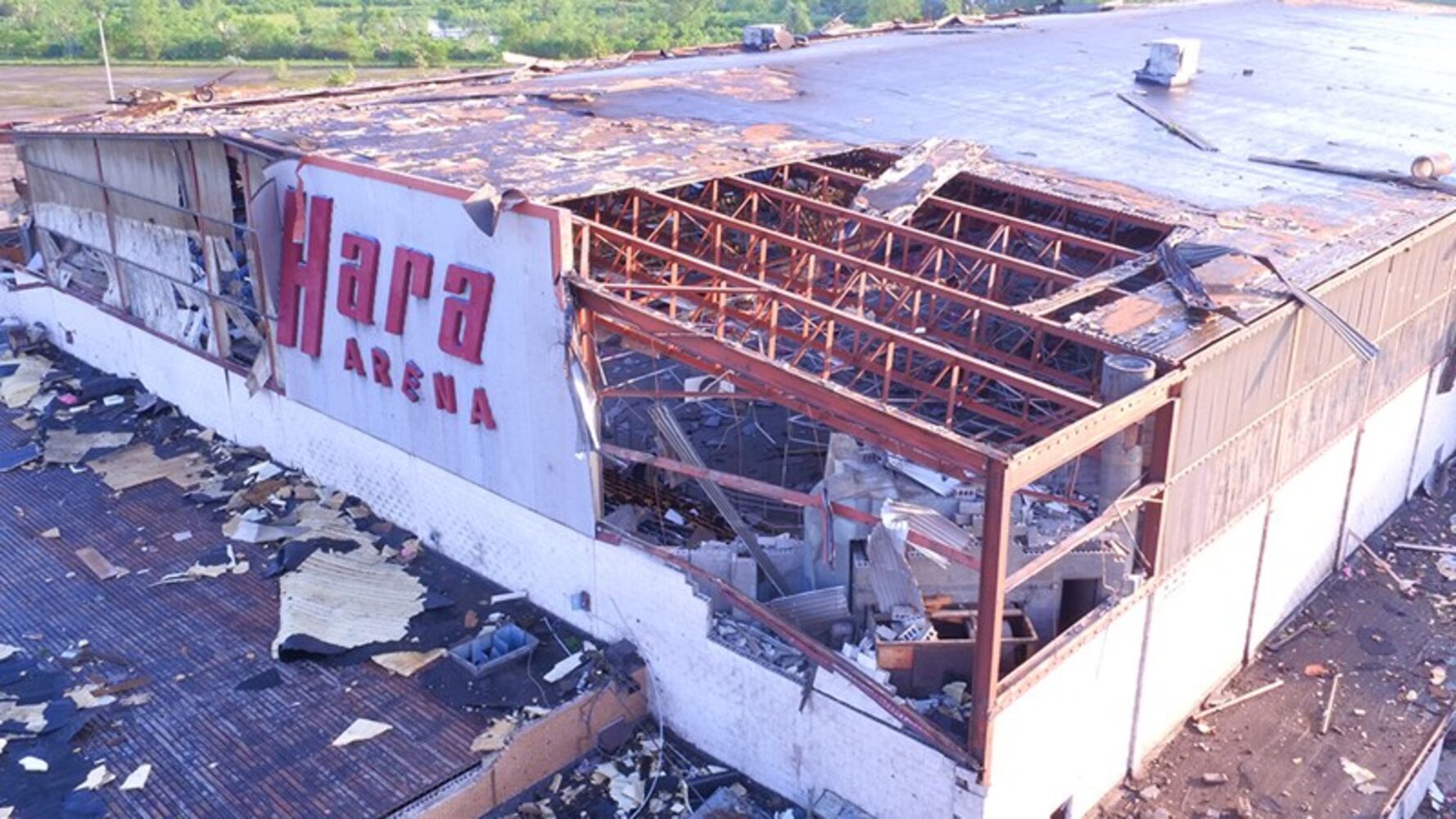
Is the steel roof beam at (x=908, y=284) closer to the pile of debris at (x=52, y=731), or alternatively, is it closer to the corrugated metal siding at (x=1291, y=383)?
the corrugated metal siding at (x=1291, y=383)

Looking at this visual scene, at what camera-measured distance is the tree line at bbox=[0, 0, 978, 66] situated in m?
80.4

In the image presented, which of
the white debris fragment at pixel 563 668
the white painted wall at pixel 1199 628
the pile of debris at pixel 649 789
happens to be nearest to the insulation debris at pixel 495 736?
the pile of debris at pixel 649 789

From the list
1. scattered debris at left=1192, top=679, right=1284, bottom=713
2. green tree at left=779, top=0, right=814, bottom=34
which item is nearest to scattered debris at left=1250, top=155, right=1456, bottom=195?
scattered debris at left=1192, top=679, right=1284, bottom=713

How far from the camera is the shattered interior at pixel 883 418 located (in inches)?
611

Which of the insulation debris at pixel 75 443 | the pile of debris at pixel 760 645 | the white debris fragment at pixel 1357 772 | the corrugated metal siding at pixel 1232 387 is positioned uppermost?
the corrugated metal siding at pixel 1232 387

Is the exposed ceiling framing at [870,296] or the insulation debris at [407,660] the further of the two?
the insulation debris at [407,660]

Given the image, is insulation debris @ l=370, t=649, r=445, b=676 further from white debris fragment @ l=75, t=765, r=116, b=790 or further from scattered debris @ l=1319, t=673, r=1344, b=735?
scattered debris @ l=1319, t=673, r=1344, b=735

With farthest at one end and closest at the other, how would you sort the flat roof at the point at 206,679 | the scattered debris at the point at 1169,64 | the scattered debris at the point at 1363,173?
the scattered debris at the point at 1169,64 → the scattered debris at the point at 1363,173 → the flat roof at the point at 206,679

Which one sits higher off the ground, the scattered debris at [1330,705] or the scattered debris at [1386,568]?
the scattered debris at [1386,568]

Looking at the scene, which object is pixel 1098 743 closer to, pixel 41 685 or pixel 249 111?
pixel 41 685

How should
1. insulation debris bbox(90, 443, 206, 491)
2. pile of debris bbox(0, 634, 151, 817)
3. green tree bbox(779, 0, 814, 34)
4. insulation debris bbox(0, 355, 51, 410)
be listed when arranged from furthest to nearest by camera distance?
green tree bbox(779, 0, 814, 34) → insulation debris bbox(0, 355, 51, 410) → insulation debris bbox(90, 443, 206, 491) → pile of debris bbox(0, 634, 151, 817)

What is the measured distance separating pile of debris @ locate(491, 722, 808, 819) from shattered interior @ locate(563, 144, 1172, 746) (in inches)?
82.3

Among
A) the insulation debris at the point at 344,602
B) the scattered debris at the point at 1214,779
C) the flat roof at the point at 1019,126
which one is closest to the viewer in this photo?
the scattered debris at the point at 1214,779

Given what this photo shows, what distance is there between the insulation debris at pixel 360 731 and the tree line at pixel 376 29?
60.8m
